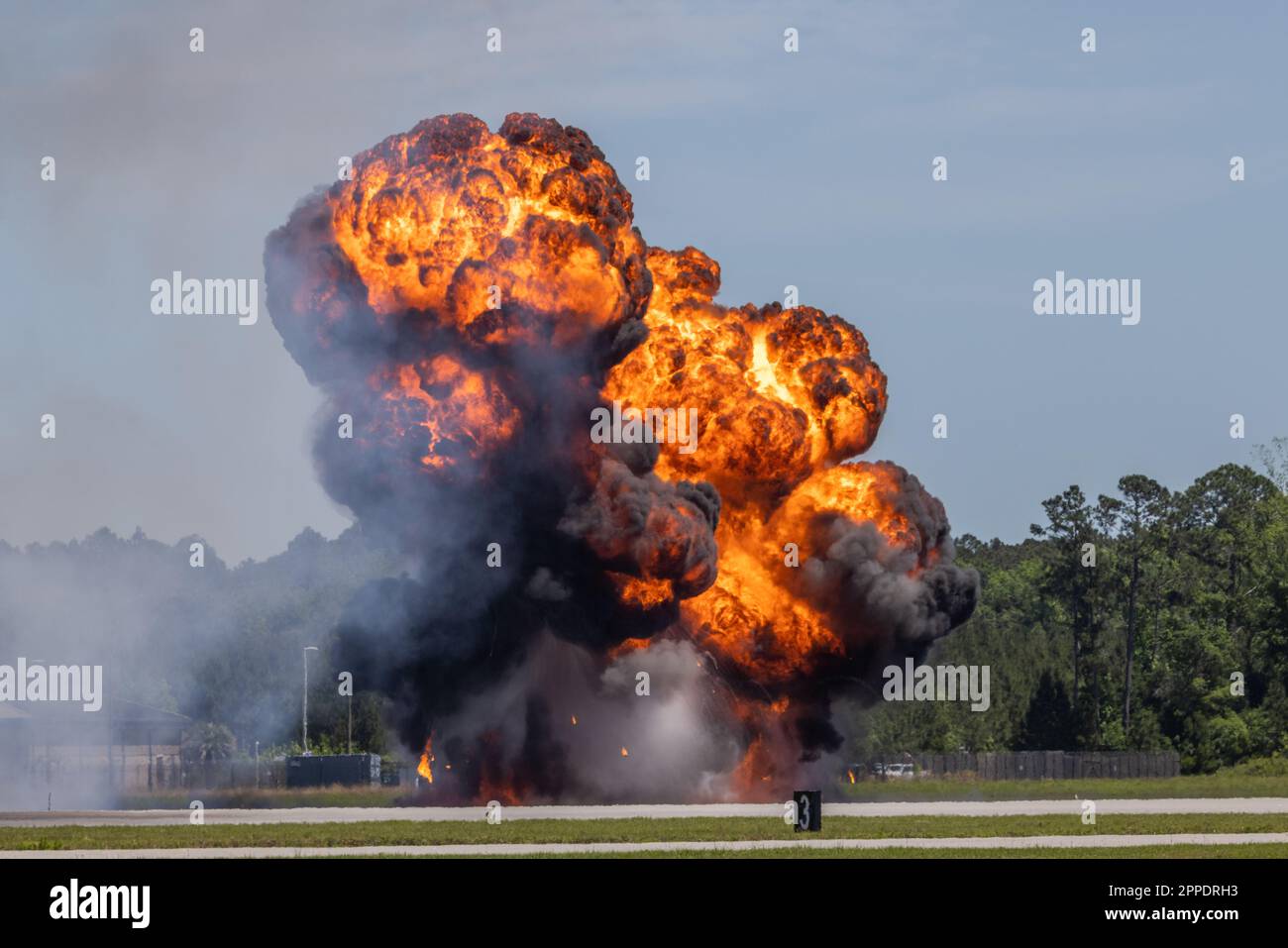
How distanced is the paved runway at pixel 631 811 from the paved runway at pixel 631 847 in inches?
564

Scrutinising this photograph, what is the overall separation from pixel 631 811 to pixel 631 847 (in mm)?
22605

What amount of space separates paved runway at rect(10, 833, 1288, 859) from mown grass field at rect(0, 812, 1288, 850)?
5.46 feet

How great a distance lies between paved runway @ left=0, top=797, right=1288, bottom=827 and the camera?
2881 inches

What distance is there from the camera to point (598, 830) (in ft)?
208

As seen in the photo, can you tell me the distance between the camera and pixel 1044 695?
490 ft
